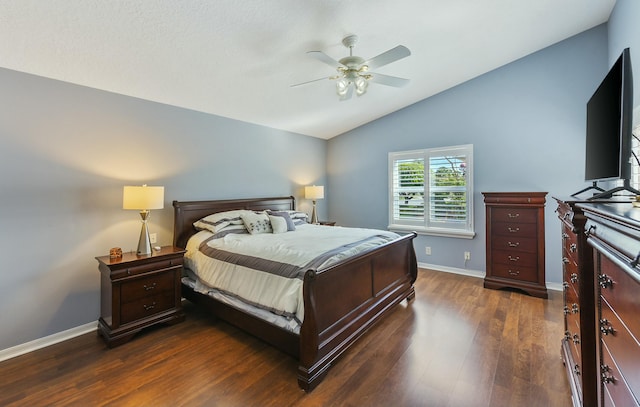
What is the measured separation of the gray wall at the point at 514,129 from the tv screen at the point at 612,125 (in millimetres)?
1873

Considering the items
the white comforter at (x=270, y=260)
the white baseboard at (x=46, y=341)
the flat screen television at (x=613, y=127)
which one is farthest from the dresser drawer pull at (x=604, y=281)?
the white baseboard at (x=46, y=341)

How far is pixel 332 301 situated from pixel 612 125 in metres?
2.04

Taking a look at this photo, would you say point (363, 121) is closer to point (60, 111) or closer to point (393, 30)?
point (393, 30)

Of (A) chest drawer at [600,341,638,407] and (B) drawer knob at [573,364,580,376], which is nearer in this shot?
(A) chest drawer at [600,341,638,407]

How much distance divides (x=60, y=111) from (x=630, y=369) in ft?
13.0

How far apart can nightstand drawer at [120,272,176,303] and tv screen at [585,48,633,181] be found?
3.51 meters

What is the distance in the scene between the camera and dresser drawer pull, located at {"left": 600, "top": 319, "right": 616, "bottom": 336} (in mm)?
1002

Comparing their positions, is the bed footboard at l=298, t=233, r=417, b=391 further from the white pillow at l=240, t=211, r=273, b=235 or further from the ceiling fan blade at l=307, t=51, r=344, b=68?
the ceiling fan blade at l=307, t=51, r=344, b=68

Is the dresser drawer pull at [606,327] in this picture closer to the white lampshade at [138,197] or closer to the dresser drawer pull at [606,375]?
the dresser drawer pull at [606,375]

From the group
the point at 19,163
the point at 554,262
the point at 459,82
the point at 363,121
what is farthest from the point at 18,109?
the point at 554,262

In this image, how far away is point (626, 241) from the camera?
820mm

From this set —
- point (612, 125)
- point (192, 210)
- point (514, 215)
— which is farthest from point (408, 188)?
point (192, 210)

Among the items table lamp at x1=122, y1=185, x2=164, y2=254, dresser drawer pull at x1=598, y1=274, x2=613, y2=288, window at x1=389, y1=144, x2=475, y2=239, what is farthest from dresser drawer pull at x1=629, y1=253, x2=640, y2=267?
window at x1=389, y1=144, x2=475, y2=239

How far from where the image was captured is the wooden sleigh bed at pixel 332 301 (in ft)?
6.44
